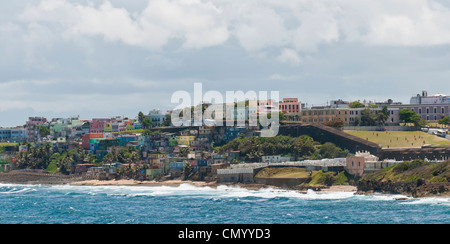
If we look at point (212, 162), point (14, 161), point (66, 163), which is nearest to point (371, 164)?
point (212, 162)

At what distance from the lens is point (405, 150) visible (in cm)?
11919

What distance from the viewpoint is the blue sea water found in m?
68.0

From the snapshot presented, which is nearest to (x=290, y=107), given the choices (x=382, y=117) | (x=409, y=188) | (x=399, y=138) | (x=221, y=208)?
(x=382, y=117)

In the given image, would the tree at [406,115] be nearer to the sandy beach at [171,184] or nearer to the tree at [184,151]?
the tree at [184,151]

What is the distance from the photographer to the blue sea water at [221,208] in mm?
68000

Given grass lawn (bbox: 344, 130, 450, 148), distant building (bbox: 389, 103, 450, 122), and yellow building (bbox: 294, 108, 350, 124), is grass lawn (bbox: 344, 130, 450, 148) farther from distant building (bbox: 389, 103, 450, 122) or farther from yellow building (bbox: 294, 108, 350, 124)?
distant building (bbox: 389, 103, 450, 122)

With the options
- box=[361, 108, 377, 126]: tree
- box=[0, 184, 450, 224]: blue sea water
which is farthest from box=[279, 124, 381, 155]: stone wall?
box=[0, 184, 450, 224]: blue sea water

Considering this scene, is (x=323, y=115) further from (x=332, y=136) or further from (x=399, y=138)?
(x=399, y=138)

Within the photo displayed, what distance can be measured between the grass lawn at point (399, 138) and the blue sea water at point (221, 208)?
1400 inches

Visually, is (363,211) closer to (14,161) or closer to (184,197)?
(184,197)

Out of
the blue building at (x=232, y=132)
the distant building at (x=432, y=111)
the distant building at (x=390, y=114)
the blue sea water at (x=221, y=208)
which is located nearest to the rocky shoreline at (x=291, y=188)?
the blue sea water at (x=221, y=208)

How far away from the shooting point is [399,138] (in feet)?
442

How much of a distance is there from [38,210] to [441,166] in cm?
5481

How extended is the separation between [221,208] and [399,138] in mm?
64849
